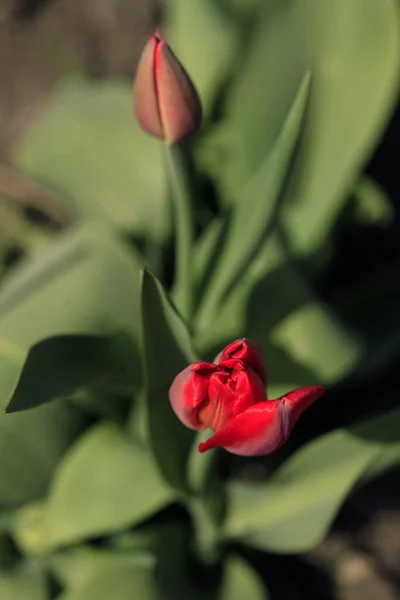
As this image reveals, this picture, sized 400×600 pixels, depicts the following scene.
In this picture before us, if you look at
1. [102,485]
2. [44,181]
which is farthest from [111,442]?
[44,181]

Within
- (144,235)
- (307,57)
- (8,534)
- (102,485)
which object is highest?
(307,57)

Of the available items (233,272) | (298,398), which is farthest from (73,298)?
(298,398)

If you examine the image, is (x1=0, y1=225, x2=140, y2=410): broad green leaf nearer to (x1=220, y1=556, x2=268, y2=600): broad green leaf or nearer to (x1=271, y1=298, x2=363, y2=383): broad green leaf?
(x1=271, y1=298, x2=363, y2=383): broad green leaf

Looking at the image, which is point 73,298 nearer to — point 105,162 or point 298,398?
point 105,162

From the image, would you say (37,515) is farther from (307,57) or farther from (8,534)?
(307,57)

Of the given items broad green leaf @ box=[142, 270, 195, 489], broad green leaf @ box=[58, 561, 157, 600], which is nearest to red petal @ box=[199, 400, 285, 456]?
broad green leaf @ box=[142, 270, 195, 489]

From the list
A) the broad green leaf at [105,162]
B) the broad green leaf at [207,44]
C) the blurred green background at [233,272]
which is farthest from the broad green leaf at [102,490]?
→ the broad green leaf at [207,44]
